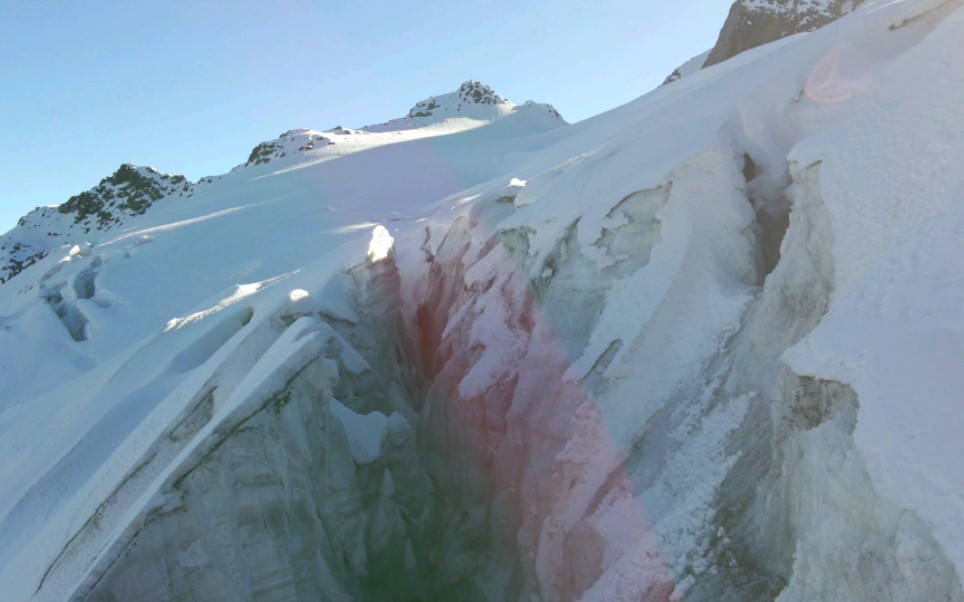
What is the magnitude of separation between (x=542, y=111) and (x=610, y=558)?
5179cm

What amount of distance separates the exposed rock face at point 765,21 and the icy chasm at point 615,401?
33.5 meters

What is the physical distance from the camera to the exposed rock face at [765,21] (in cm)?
4244

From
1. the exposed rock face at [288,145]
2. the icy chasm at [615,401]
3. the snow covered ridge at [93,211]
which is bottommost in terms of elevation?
the icy chasm at [615,401]

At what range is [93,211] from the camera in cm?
5112

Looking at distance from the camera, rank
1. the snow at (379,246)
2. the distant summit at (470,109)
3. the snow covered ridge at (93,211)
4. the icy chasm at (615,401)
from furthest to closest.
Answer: the distant summit at (470,109) < the snow covered ridge at (93,211) < the snow at (379,246) < the icy chasm at (615,401)

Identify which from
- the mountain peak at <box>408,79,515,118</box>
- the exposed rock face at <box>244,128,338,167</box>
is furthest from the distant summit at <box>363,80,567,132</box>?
the exposed rock face at <box>244,128,338,167</box>

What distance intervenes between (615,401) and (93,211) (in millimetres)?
52899

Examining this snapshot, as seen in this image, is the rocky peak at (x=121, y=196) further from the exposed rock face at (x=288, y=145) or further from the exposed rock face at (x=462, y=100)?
the exposed rock face at (x=462, y=100)

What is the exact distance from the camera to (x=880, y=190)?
6.00 m

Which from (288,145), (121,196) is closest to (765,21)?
(288,145)

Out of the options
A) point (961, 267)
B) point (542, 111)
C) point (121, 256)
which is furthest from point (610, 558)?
point (542, 111)

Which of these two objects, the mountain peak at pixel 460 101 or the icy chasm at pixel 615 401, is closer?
the icy chasm at pixel 615 401

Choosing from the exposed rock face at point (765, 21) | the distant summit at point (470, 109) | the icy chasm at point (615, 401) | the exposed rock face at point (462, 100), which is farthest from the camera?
the exposed rock face at point (462, 100)

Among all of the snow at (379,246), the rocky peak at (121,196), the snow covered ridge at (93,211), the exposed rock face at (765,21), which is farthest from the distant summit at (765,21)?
the rocky peak at (121,196)
